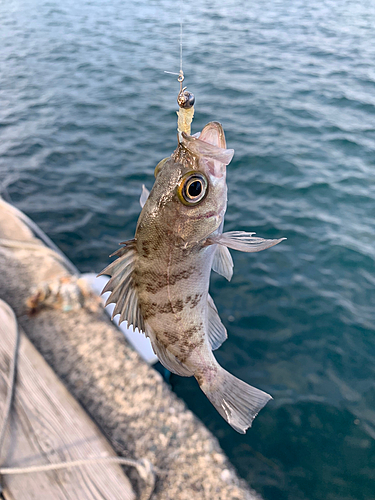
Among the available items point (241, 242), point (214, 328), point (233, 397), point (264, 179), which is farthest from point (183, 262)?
point (264, 179)

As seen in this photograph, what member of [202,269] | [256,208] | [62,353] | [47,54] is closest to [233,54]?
[47,54]

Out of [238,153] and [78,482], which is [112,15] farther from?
[78,482]

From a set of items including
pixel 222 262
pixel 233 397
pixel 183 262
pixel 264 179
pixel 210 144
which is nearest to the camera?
pixel 210 144

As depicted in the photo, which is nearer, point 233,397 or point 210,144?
point 210,144

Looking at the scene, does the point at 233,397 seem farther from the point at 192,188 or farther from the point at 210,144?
the point at 210,144

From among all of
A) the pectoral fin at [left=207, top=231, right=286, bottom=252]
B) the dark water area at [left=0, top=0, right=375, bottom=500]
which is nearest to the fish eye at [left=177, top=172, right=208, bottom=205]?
the pectoral fin at [left=207, top=231, right=286, bottom=252]

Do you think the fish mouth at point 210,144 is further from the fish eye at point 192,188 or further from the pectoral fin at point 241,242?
the pectoral fin at point 241,242
